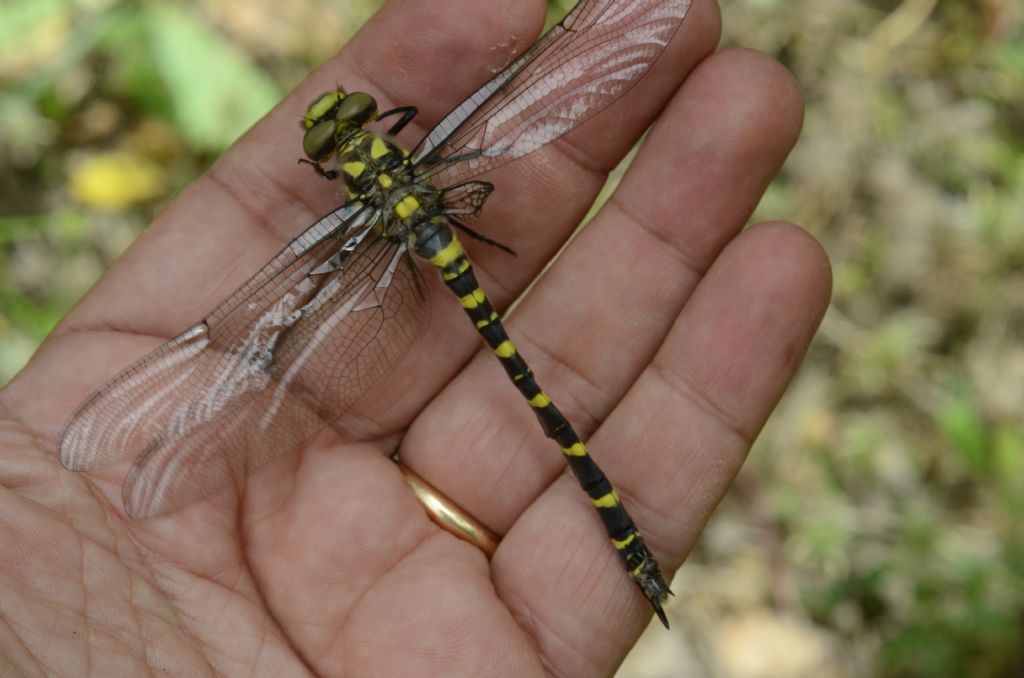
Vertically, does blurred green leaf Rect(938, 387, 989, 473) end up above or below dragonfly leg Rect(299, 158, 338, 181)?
below

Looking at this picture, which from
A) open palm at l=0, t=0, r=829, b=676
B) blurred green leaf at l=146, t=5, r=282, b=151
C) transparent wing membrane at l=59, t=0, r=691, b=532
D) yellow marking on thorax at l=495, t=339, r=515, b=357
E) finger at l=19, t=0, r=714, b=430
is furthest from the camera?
blurred green leaf at l=146, t=5, r=282, b=151

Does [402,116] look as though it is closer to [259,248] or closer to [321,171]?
[321,171]

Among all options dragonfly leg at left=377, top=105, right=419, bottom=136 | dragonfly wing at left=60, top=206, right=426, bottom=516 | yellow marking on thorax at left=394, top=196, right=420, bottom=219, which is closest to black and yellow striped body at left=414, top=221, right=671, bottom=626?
yellow marking on thorax at left=394, top=196, right=420, bottom=219

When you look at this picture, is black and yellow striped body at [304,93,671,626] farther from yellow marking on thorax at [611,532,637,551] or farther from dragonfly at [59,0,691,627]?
yellow marking on thorax at [611,532,637,551]

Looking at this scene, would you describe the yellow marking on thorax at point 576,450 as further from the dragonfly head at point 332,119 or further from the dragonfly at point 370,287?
the dragonfly head at point 332,119

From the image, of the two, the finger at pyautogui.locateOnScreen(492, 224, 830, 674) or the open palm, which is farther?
the finger at pyautogui.locateOnScreen(492, 224, 830, 674)

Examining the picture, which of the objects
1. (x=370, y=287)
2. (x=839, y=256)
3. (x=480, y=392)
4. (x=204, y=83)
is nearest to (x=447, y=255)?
(x=370, y=287)
